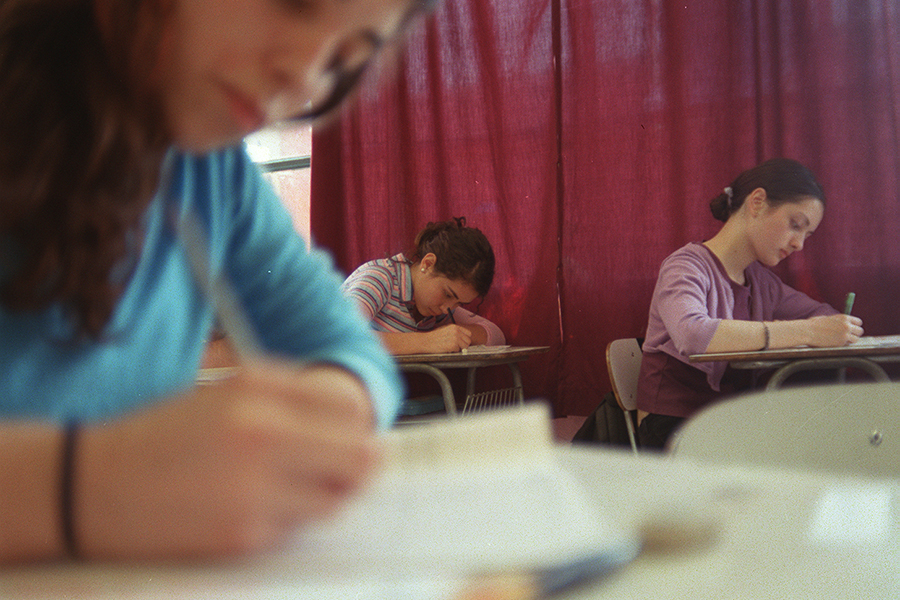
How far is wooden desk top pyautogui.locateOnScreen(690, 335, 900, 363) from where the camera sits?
1343 mm

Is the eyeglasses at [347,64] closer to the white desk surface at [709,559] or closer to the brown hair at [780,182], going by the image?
the white desk surface at [709,559]

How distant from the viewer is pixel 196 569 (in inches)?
6.9

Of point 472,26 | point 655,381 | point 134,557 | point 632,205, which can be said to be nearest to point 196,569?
point 134,557

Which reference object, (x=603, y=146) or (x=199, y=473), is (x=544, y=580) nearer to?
(x=199, y=473)

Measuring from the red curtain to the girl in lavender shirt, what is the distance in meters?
0.14

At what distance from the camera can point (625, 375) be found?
170cm

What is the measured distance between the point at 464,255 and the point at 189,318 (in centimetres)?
154

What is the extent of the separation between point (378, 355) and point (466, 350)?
4.92 ft

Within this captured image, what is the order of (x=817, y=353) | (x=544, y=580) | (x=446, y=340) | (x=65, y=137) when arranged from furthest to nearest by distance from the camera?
(x=446, y=340) < (x=817, y=353) < (x=65, y=137) < (x=544, y=580)

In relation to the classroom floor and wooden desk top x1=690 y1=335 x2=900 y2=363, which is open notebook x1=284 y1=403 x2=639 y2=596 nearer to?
wooden desk top x1=690 y1=335 x2=900 y2=363

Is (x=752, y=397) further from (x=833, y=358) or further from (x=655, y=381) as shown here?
(x=655, y=381)

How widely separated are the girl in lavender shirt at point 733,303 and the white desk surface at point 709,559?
1.28 m

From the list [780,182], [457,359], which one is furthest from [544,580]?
[780,182]

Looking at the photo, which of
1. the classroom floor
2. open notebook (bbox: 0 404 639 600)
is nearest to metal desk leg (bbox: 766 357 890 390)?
the classroom floor
